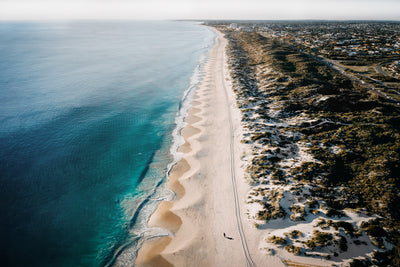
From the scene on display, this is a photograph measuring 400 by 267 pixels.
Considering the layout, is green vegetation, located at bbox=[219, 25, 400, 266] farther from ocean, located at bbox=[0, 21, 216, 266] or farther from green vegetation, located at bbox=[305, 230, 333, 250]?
ocean, located at bbox=[0, 21, 216, 266]

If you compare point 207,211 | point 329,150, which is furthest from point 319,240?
point 329,150

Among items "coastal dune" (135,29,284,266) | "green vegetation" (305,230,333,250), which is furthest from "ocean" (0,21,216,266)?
"green vegetation" (305,230,333,250)

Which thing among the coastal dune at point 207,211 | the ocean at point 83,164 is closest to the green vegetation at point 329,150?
the coastal dune at point 207,211

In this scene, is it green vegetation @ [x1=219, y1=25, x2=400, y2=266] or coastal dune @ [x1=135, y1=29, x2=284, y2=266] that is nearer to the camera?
coastal dune @ [x1=135, y1=29, x2=284, y2=266]

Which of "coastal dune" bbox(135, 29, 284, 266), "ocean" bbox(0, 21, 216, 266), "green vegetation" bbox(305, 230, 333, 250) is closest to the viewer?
"green vegetation" bbox(305, 230, 333, 250)

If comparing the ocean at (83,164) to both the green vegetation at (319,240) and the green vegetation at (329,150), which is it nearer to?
the green vegetation at (319,240)

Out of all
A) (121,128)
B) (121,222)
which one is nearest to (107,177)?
(121,222)

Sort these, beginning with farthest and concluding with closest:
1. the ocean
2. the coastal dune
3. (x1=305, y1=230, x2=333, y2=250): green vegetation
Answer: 1. the ocean
2. the coastal dune
3. (x1=305, y1=230, x2=333, y2=250): green vegetation
